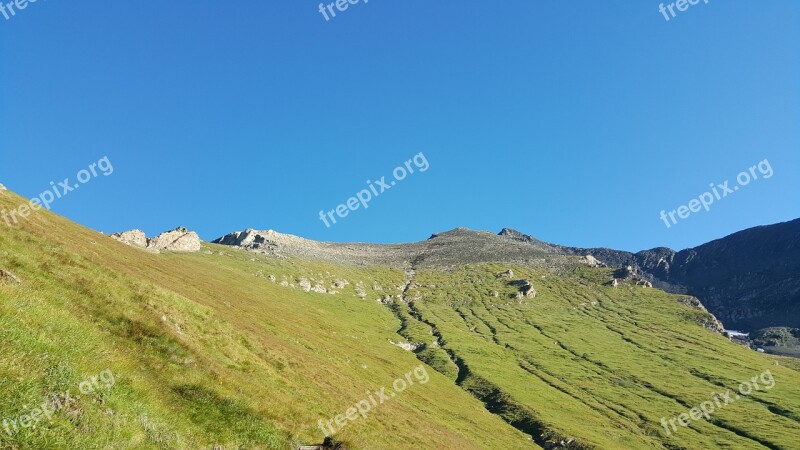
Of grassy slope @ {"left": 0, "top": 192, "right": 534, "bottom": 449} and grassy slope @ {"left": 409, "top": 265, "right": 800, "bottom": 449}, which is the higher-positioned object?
grassy slope @ {"left": 0, "top": 192, "right": 534, "bottom": 449}

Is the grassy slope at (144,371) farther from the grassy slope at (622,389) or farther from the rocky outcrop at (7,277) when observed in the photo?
the grassy slope at (622,389)

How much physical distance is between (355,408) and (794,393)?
183258 mm

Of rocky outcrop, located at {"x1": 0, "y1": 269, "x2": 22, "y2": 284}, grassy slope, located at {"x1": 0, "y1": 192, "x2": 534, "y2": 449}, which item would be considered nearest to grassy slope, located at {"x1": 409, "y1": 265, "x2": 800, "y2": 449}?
grassy slope, located at {"x1": 0, "y1": 192, "x2": 534, "y2": 449}

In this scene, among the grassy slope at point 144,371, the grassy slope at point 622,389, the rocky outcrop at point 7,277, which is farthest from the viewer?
the grassy slope at point 622,389

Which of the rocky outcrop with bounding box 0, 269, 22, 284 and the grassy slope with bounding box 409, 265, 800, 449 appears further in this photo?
the grassy slope with bounding box 409, 265, 800, 449

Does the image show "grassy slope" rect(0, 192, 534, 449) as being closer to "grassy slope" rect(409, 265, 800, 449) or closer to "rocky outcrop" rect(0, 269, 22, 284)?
"rocky outcrop" rect(0, 269, 22, 284)


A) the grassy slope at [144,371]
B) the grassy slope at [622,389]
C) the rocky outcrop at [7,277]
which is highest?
the rocky outcrop at [7,277]

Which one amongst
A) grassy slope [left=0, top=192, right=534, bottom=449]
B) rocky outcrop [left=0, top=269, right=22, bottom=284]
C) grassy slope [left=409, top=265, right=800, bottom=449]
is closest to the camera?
grassy slope [left=0, top=192, right=534, bottom=449]

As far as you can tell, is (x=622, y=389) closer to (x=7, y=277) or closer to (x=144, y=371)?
(x=144, y=371)

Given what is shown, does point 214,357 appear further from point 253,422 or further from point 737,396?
point 737,396

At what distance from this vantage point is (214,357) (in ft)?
95.8

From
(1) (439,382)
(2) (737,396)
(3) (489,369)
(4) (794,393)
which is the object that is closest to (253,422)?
(1) (439,382)

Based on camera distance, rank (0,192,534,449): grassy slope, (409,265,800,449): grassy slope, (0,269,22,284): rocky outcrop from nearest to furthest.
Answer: (0,192,534,449): grassy slope, (0,269,22,284): rocky outcrop, (409,265,800,449): grassy slope

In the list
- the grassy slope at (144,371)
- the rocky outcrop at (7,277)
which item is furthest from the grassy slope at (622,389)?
the rocky outcrop at (7,277)
